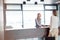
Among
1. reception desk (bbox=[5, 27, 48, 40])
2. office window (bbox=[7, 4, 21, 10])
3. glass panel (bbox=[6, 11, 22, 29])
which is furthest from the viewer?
office window (bbox=[7, 4, 21, 10])

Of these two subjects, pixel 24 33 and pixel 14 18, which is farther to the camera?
pixel 14 18

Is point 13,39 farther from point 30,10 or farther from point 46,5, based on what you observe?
point 46,5

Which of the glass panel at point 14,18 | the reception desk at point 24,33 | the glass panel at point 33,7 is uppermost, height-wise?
the glass panel at point 33,7

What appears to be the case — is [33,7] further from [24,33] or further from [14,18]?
[24,33]

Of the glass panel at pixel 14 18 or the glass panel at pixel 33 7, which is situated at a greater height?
the glass panel at pixel 33 7

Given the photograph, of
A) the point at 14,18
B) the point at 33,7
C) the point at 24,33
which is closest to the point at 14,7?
the point at 14,18

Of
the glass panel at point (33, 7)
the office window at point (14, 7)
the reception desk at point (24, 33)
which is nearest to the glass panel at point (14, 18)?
the office window at point (14, 7)

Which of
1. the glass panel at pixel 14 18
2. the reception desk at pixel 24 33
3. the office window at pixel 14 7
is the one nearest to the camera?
the reception desk at pixel 24 33

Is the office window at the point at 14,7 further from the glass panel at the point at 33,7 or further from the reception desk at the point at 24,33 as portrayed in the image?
the reception desk at the point at 24,33

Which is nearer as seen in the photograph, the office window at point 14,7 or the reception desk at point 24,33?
the reception desk at point 24,33

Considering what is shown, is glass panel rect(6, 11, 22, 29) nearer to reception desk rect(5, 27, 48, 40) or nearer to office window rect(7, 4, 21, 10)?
office window rect(7, 4, 21, 10)

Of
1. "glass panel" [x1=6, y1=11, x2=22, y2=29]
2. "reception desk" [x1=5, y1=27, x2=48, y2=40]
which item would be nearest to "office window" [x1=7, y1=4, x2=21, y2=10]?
"glass panel" [x1=6, y1=11, x2=22, y2=29]

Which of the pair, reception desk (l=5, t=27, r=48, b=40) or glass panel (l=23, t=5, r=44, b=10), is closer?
reception desk (l=5, t=27, r=48, b=40)

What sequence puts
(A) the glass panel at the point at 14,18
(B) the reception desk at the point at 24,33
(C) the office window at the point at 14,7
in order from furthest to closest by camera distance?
(C) the office window at the point at 14,7 < (A) the glass panel at the point at 14,18 < (B) the reception desk at the point at 24,33
